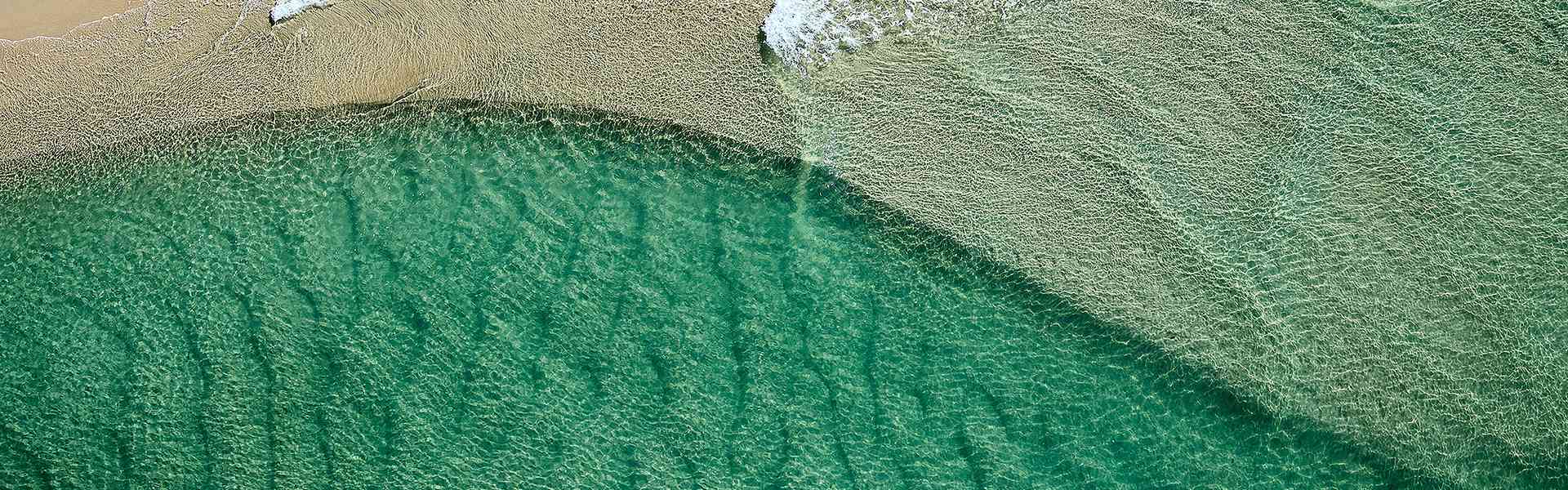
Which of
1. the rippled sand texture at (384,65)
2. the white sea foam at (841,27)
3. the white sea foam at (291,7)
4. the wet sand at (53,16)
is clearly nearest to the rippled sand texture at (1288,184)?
the white sea foam at (841,27)

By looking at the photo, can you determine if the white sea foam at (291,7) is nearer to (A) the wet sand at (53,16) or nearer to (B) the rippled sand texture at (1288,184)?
(A) the wet sand at (53,16)

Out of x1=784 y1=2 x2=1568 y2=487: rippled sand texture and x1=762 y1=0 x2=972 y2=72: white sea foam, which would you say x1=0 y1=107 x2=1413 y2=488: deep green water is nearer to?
x1=784 y1=2 x2=1568 y2=487: rippled sand texture

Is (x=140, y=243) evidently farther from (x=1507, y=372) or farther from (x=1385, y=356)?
(x=1507, y=372)

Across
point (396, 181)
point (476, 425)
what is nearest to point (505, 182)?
point (396, 181)

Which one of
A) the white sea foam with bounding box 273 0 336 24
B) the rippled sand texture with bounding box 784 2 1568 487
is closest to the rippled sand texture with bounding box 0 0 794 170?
the white sea foam with bounding box 273 0 336 24

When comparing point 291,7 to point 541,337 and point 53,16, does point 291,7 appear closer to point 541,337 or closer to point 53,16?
point 53,16

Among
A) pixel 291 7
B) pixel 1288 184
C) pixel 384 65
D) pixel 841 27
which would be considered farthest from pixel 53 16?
pixel 1288 184
